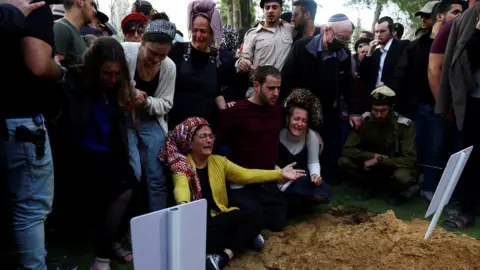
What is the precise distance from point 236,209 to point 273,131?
0.85 meters

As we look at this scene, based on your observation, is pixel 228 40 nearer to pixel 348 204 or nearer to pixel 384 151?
pixel 384 151

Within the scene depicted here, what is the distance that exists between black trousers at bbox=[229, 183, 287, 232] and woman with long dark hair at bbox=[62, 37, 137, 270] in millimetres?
914

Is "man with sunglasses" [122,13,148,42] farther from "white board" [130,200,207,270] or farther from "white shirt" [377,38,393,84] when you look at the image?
"white board" [130,200,207,270]

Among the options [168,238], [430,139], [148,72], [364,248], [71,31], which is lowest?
[364,248]

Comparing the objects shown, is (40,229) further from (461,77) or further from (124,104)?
(461,77)

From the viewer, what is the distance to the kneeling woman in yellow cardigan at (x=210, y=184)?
3002 millimetres

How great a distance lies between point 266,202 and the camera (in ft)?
11.8

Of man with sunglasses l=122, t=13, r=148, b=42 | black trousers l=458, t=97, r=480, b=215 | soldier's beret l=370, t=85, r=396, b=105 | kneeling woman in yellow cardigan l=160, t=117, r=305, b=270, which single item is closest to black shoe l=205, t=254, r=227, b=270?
kneeling woman in yellow cardigan l=160, t=117, r=305, b=270

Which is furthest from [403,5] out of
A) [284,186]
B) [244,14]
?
[284,186]

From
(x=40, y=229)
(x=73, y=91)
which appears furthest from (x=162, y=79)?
(x=40, y=229)

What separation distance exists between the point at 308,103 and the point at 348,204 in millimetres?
1137

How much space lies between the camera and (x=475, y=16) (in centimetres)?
318

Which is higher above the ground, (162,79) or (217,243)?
(162,79)

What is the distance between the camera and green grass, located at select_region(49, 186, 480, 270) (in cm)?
302
